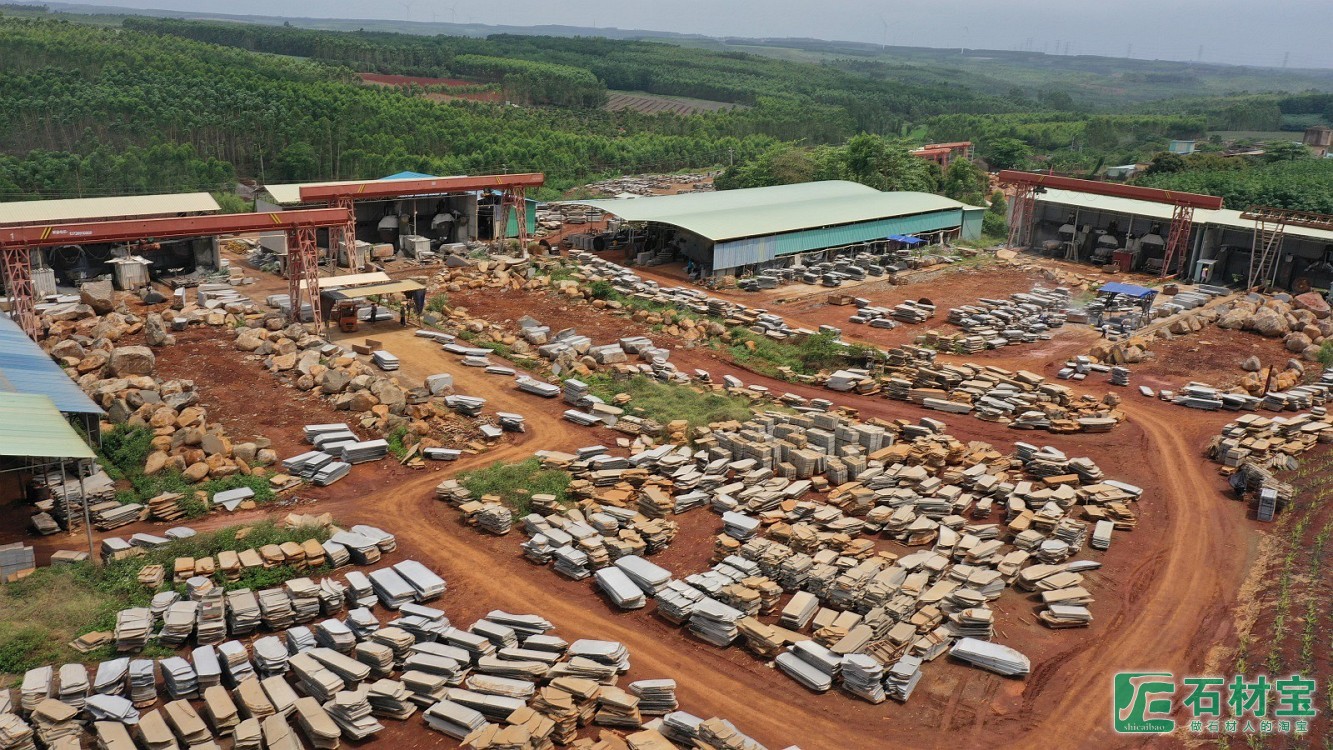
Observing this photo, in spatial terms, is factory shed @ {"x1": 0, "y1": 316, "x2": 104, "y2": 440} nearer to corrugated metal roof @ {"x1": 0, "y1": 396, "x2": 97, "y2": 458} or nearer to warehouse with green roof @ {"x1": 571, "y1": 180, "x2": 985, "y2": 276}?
corrugated metal roof @ {"x1": 0, "y1": 396, "x2": 97, "y2": 458}

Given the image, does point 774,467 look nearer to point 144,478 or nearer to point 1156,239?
point 144,478

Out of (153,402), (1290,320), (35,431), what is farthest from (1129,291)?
(35,431)

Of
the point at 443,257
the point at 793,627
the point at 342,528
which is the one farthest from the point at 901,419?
the point at 443,257

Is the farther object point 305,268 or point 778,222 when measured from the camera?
point 778,222

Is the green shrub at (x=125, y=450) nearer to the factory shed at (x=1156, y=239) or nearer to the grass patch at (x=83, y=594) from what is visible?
the grass patch at (x=83, y=594)

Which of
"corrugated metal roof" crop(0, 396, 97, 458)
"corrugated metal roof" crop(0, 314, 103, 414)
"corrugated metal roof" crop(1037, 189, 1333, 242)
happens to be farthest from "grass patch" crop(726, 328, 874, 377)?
"corrugated metal roof" crop(1037, 189, 1333, 242)

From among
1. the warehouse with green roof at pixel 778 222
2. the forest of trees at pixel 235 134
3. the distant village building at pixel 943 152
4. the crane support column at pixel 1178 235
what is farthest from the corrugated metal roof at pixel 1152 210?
the forest of trees at pixel 235 134

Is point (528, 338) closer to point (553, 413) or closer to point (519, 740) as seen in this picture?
point (553, 413)
